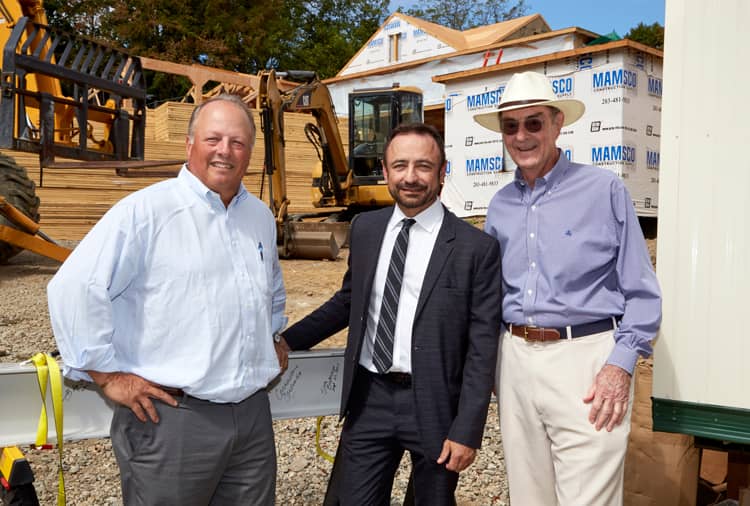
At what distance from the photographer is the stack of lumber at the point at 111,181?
15484 millimetres

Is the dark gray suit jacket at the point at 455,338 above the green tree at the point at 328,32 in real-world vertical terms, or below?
below

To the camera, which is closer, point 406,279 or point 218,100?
point 218,100

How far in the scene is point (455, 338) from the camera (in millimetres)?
2762

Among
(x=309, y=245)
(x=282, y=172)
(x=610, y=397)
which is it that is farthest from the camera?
(x=282, y=172)

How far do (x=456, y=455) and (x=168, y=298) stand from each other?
1.21 metres

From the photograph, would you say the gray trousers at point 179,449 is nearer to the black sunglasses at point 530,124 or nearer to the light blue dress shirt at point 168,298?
the light blue dress shirt at point 168,298

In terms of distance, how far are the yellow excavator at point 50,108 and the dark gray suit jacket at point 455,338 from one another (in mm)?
5600

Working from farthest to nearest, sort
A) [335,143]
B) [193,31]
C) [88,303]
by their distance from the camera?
[193,31] < [335,143] < [88,303]

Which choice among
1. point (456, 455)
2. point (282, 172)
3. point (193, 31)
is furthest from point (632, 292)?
point (193, 31)

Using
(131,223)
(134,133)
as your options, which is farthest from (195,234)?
(134,133)

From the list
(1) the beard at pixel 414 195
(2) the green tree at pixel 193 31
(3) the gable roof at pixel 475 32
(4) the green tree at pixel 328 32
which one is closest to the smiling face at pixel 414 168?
(1) the beard at pixel 414 195

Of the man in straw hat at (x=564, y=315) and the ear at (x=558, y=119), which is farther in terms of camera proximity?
the ear at (x=558, y=119)

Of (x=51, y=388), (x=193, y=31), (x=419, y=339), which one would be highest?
(x=193, y=31)

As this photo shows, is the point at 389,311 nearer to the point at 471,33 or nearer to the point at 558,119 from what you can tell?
the point at 558,119
